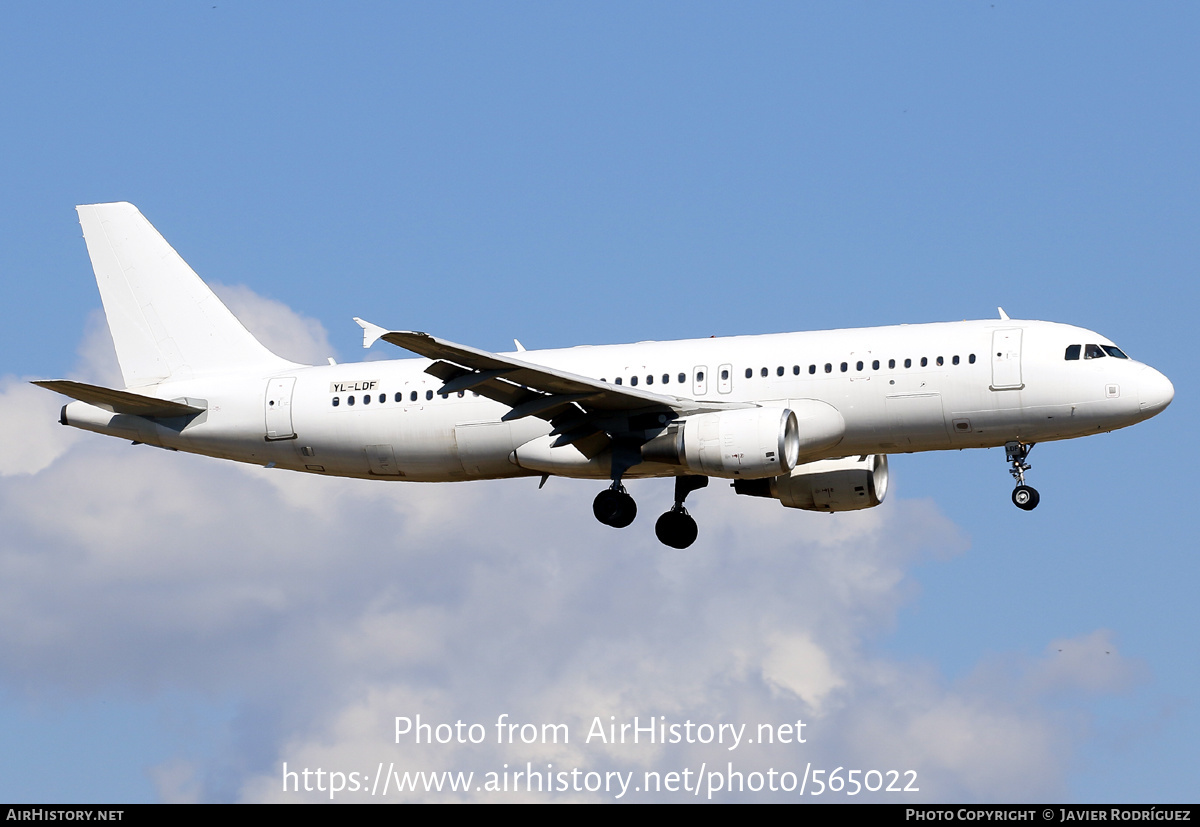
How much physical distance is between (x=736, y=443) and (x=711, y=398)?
2.49 meters

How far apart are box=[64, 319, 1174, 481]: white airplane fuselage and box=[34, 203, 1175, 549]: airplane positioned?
4cm

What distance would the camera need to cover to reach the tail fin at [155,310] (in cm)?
4872

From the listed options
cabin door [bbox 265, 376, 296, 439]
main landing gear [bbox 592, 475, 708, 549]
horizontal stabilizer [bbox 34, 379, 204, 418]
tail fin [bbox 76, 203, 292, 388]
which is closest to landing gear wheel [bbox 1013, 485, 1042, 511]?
main landing gear [bbox 592, 475, 708, 549]

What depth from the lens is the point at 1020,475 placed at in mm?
42000

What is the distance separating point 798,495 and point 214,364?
16.9 metres

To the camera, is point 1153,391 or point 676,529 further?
point 676,529

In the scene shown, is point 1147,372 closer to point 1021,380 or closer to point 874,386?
point 1021,380

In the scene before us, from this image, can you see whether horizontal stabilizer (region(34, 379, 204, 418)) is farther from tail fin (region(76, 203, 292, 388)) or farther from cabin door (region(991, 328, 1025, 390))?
cabin door (region(991, 328, 1025, 390))

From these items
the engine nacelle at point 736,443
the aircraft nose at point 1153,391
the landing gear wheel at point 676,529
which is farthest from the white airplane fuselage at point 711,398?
the landing gear wheel at point 676,529

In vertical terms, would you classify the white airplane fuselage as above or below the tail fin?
below

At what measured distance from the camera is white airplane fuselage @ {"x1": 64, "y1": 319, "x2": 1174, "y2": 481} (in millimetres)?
40844

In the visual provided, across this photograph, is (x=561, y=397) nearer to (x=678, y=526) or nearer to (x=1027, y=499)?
(x=678, y=526)

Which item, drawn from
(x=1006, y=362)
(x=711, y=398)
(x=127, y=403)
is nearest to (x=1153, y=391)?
(x=1006, y=362)
